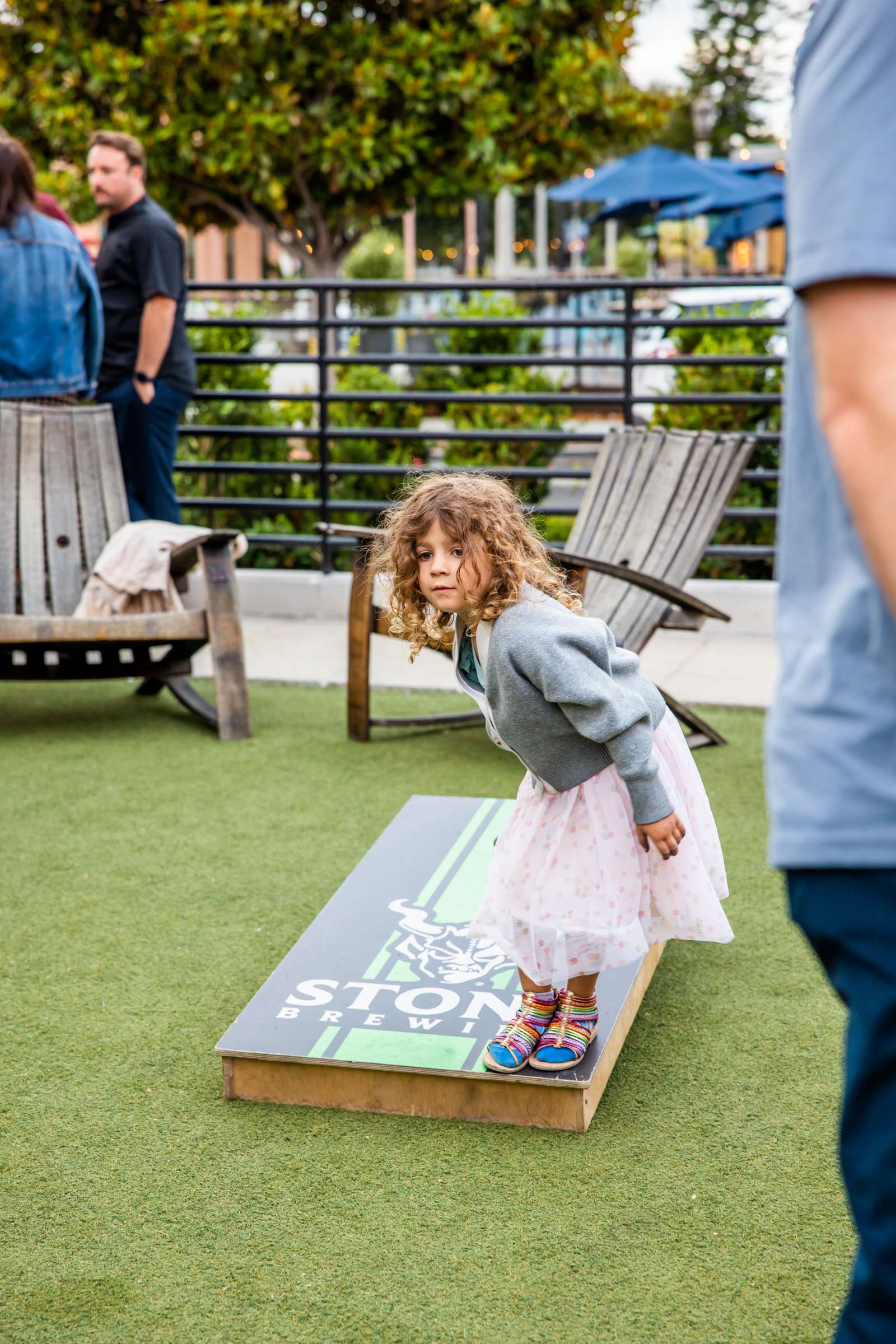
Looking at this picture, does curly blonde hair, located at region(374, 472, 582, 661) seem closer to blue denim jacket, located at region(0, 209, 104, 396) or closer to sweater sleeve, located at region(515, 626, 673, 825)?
sweater sleeve, located at region(515, 626, 673, 825)

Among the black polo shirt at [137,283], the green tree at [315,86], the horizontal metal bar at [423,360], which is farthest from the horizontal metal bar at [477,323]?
the green tree at [315,86]

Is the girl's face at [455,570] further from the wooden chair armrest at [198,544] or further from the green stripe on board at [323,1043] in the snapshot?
the wooden chair armrest at [198,544]

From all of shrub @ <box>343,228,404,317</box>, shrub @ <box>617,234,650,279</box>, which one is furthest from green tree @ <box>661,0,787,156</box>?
shrub @ <box>343,228,404,317</box>

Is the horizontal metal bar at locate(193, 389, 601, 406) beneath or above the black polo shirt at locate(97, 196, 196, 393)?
beneath

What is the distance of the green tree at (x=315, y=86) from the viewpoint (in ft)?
32.4

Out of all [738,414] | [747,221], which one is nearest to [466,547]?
[738,414]

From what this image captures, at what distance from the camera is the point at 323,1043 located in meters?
2.70

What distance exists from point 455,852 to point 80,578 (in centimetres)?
265

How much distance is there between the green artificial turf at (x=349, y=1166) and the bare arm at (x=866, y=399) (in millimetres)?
→ 1464

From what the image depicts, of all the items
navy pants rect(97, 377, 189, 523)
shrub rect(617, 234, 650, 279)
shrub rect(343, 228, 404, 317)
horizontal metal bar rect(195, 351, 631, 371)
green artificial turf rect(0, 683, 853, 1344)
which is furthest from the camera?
shrub rect(617, 234, 650, 279)

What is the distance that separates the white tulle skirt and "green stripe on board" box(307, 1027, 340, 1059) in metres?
0.38

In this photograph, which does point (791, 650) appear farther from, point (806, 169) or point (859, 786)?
point (806, 169)

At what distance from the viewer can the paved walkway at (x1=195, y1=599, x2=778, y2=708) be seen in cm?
597

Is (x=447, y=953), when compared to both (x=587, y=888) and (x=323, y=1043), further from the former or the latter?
(x=587, y=888)
